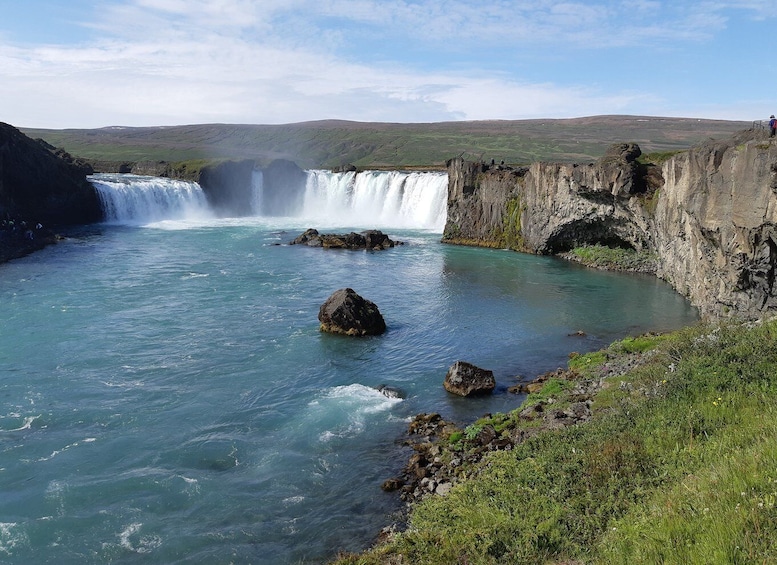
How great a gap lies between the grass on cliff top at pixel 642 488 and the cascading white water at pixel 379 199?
163ft

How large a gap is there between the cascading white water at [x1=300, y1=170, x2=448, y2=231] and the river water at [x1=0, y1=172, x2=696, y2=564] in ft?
62.6

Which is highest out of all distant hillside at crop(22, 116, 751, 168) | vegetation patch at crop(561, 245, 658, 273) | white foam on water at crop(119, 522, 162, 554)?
distant hillside at crop(22, 116, 751, 168)

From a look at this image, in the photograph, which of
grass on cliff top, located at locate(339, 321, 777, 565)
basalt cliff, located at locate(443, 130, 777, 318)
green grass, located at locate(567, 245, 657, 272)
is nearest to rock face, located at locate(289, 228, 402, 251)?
basalt cliff, located at locate(443, 130, 777, 318)

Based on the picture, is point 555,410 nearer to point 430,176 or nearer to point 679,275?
point 679,275

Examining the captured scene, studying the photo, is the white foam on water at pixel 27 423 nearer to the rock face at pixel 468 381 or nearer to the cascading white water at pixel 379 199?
the rock face at pixel 468 381

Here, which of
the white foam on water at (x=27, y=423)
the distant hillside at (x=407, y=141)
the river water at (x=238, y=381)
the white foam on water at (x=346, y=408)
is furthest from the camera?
the distant hillside at (x=407, y=141)

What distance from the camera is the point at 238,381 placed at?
21016 millimetres

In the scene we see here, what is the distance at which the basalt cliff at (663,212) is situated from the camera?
837 inches

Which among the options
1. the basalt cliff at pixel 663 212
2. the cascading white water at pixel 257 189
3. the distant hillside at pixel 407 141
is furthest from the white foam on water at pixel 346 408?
the distant hillside at pixel 407 141

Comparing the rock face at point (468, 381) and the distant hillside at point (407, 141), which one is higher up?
the distant hillside at point (407, 141)

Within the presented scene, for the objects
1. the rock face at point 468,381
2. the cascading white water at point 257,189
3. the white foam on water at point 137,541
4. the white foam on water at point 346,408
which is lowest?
the white foam on water at point 137,541

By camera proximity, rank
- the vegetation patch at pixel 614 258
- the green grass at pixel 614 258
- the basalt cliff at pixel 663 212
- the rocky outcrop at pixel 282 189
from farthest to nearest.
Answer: the rocky outcrop at pixel 282 189 < the green grass at pixel 614 258 < the vegetation patch at pixel 614 258 < the basalt cliff at pixel 663 212

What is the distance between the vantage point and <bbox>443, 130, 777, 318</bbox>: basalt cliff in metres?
21.3

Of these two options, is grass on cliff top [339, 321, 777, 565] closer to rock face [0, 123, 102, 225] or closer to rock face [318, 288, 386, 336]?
rock face [318, 288, 386, 336]
